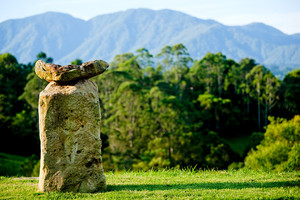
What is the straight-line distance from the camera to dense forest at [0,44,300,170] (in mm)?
35125

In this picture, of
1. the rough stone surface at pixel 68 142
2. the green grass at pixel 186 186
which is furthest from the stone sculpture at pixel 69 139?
the green grass at pixel 186 186

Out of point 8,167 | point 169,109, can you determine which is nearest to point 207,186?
point 8,167

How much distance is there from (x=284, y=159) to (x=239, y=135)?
33.2m

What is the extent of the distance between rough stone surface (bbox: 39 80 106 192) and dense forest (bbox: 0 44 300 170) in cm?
1889

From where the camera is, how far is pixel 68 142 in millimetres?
7590

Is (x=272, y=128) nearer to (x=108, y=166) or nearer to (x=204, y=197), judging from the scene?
(x=108, y=166)

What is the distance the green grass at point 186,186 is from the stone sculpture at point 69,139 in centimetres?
36

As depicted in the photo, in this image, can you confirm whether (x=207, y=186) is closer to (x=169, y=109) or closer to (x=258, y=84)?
(x=169, y=109)

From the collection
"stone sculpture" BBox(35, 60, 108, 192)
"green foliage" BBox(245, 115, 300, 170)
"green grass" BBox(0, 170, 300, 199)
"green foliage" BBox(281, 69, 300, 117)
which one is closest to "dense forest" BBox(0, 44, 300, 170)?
"green foliage" BBox(281, 69, 300, 117)

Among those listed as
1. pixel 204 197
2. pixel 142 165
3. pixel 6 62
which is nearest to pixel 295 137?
pixel 142 165

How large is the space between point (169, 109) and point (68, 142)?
3031 centimetres

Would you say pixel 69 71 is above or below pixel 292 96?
below

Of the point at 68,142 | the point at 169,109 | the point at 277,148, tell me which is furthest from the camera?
the point at 169,109

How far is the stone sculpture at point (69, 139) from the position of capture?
756cm
